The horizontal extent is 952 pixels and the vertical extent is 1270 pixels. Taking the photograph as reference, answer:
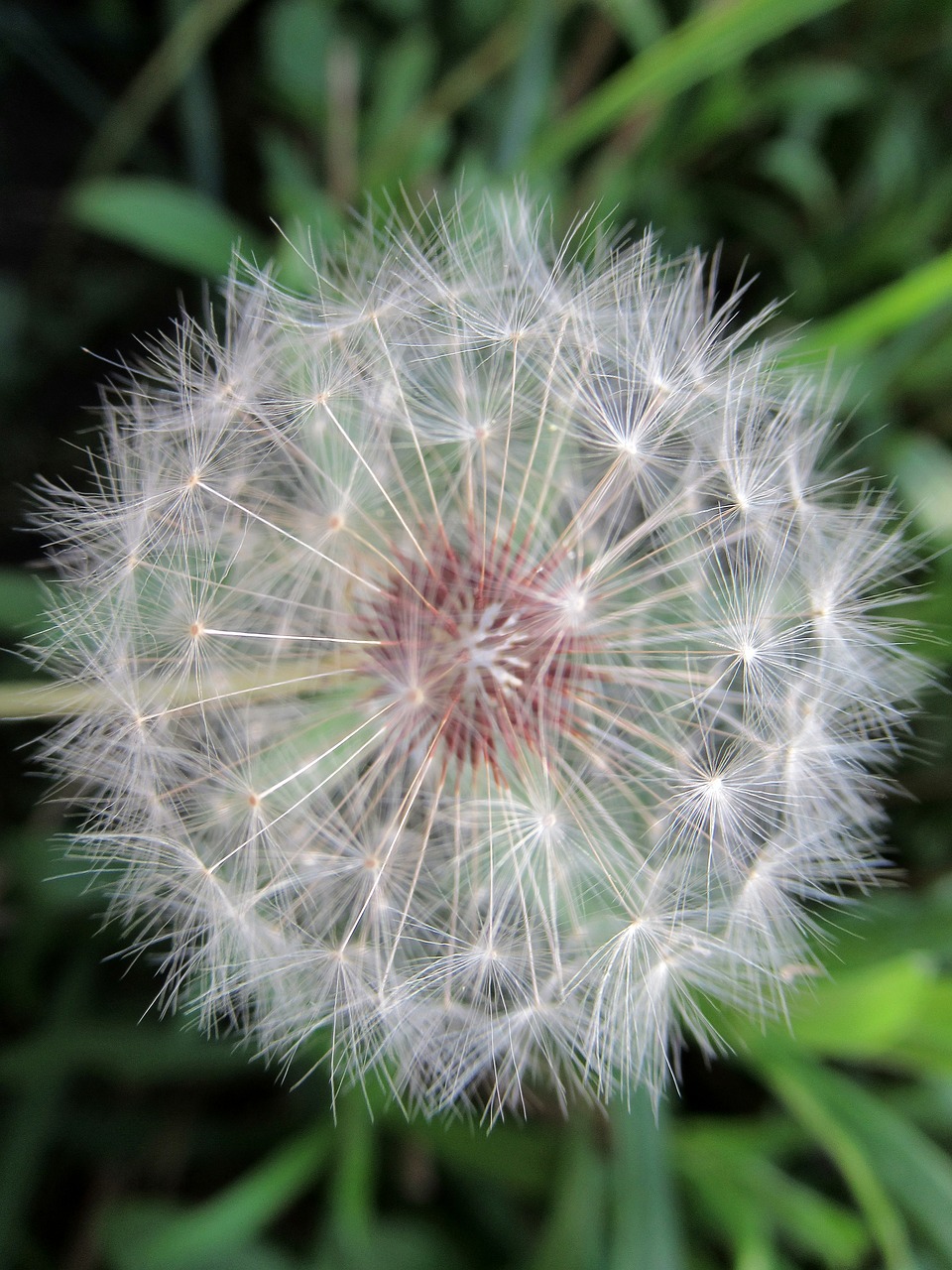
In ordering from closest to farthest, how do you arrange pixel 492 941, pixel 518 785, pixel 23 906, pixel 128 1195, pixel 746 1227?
pixel 492 941 < pixel 518 785 < pixel 746 1227 < pixel 23 906 < pixel 128 1195

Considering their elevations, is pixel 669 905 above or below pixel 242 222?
below

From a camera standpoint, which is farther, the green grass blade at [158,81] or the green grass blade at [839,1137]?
the green grass blade at [158,81]

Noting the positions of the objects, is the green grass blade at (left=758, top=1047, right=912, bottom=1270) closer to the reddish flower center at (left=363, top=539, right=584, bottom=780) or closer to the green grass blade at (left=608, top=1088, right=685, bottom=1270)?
the green grass blade at (left=608, top=1088, right=685, bottom=1270)

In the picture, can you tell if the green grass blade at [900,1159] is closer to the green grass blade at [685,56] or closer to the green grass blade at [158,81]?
the green grass blade at [685,56]

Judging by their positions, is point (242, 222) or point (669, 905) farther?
point (242, 222)

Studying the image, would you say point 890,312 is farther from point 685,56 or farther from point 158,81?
point 158,81

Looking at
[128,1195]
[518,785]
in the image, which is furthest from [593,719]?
[128,1195]

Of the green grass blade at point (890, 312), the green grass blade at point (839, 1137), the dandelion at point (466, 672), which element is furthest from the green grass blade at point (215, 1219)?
the green grass blade at point (890, 312)

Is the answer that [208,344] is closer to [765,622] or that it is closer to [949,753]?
[765,622]
